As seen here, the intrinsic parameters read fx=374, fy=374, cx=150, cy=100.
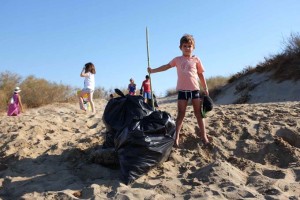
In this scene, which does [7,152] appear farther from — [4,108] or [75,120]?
[4,108]

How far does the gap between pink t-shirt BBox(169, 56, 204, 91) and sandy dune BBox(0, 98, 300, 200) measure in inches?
32.0

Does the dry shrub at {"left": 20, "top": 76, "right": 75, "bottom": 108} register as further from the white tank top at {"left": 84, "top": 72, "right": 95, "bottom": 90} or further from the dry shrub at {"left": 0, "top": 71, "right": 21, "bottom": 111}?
the white tank top at {"left": 84, "top": 72, "right": 95, "bottom": 90}

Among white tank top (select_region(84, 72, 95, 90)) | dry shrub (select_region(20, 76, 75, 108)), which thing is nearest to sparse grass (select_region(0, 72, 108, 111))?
dry shrub (select_region(20, 76, 75, 108))

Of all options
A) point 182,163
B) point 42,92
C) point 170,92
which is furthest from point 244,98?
point 170,92

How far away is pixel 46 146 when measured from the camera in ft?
17.5

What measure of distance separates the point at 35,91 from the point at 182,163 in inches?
563

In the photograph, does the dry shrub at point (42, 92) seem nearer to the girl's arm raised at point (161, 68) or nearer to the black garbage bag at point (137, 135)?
the girl's arm raised at point (161, 68)

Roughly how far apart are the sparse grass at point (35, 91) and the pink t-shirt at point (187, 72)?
12747mm

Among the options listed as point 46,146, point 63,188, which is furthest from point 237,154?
point 46,146

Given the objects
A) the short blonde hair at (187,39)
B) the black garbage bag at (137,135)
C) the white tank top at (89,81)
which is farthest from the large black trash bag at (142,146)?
the white tank top at (89,81)

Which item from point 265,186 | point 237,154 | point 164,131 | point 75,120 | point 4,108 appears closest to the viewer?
point 265,186

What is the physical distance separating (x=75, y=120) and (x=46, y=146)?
1769mm

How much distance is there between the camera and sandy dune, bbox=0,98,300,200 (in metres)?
3.75

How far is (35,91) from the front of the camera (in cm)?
1758
